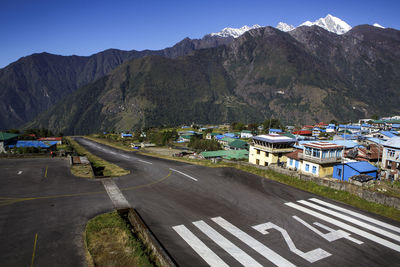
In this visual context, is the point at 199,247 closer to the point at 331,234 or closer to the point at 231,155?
the point at 331,234

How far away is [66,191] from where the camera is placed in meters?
21.9

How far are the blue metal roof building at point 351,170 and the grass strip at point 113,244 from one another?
101ft

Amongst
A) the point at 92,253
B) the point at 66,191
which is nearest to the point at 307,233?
the point at 92,253

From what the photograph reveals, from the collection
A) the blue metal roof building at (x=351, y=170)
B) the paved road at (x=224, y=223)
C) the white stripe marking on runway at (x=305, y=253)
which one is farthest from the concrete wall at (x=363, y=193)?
the blue metal roof building at (x=351, y=170)

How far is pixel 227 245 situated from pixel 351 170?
27822 millimetres

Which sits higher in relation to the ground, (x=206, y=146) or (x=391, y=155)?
(x=391, y=155)

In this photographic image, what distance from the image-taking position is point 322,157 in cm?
3447

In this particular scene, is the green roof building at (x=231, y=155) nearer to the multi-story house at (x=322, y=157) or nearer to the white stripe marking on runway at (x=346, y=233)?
the multi-story house at (x=322, y=157)

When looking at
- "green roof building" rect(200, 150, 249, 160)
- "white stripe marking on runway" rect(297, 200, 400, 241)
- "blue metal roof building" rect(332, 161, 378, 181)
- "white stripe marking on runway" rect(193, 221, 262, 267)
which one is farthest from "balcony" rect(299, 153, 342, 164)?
"green roof building" rect(200, 150, 249, 160)

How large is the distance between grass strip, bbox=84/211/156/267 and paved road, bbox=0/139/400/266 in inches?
29.5

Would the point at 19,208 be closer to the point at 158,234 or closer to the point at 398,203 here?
the point at 158,234

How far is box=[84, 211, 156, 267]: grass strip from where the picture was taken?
1222 cm

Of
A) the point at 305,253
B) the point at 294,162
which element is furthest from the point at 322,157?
the point at 305,253

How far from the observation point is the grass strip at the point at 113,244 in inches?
481
